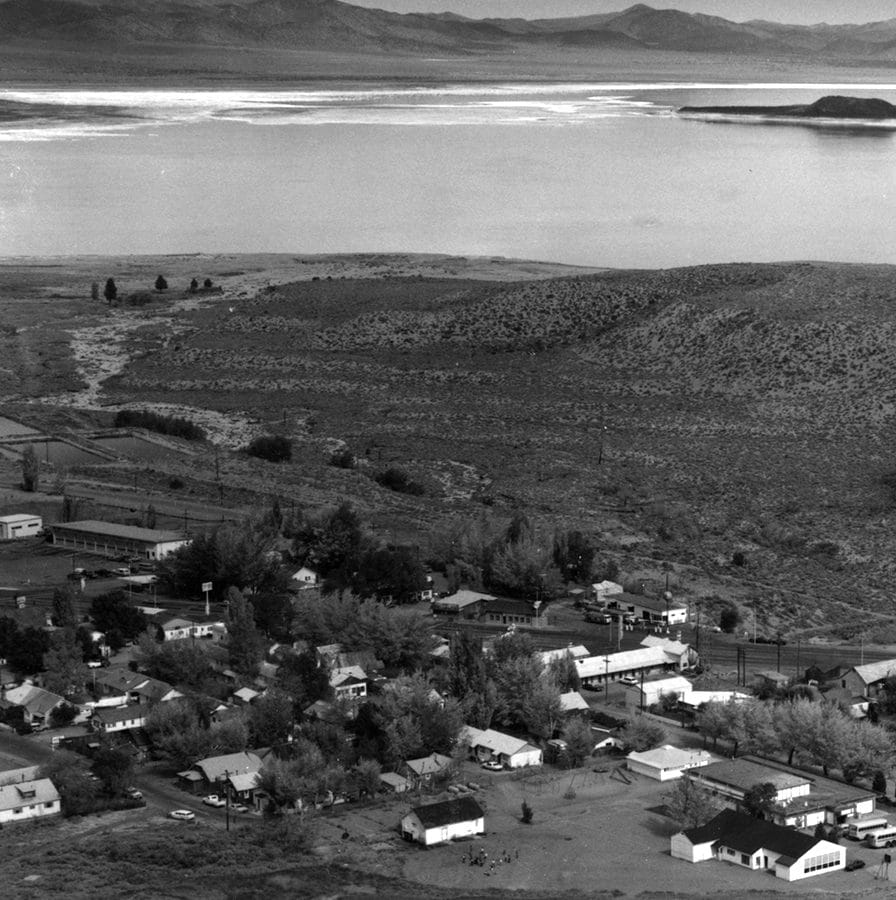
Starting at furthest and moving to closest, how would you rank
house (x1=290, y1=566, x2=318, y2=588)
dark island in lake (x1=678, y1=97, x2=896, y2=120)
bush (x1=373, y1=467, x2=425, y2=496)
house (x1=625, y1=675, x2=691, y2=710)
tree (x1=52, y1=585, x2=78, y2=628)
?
dark island in lake (x1=678, y1=97, x2=896, y2=120), bush (x1=373, y1=467, x2=425, y2=496), house (x1=290, y1=566, x2=318, y2=588), tree (x1=52, y1=585, x2=78, y2=628), house (x1=625, y1=675, x2=691, y2=710)

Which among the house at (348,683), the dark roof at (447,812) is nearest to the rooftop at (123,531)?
the house at (348,683)

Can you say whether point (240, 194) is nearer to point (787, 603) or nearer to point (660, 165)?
point (660, 165)

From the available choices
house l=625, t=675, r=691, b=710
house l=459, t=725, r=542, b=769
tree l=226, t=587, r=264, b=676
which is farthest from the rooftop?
house l=459, t=725, r=542, b=769

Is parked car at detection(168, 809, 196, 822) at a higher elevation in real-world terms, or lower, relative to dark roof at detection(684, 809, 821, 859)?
lower

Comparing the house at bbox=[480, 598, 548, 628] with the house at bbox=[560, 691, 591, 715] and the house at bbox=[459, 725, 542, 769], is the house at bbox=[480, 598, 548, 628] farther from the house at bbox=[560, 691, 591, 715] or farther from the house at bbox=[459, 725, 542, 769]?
the house at bbox=[459, 725, 542, 769]

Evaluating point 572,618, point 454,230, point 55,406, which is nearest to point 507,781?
point 572,618

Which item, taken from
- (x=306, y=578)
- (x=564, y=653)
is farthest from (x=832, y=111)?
(x=564, y=653)

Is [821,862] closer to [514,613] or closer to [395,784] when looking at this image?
[395,784]
